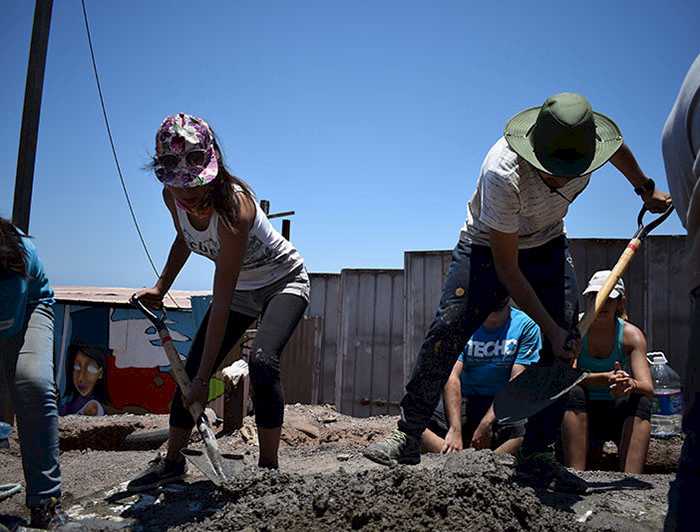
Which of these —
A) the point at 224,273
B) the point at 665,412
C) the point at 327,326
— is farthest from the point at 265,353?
the point at 327,326

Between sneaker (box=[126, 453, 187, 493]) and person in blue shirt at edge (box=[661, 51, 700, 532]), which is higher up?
person in blue shirt at edge (box=[661, 51, 700, 532])

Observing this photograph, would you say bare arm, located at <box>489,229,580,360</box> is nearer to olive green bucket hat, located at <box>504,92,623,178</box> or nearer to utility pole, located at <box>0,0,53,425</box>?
olive green bucket hat, located at <box>504,92,623,178</box>

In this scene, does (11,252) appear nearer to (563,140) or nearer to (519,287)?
(519,287)

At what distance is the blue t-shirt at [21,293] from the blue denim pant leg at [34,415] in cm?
10

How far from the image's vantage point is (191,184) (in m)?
2.43

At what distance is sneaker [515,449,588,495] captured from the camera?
2.48 metres

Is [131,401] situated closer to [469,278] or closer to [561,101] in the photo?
[469,278]

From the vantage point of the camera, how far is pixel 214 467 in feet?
8.14

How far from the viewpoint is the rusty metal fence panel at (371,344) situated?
25.6 feet

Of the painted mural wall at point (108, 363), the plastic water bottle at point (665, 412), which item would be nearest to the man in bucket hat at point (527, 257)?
the plastic water bottle at point (665, 412)

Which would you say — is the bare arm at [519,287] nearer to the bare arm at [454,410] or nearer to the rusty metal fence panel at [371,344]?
the bare arm at [454,410]

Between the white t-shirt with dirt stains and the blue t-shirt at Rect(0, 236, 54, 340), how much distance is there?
6.16 ft

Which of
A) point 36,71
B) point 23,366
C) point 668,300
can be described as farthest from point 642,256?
point 36,71

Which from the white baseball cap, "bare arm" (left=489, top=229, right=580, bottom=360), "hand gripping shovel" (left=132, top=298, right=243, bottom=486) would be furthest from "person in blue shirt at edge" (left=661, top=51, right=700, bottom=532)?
the white baseball cap
